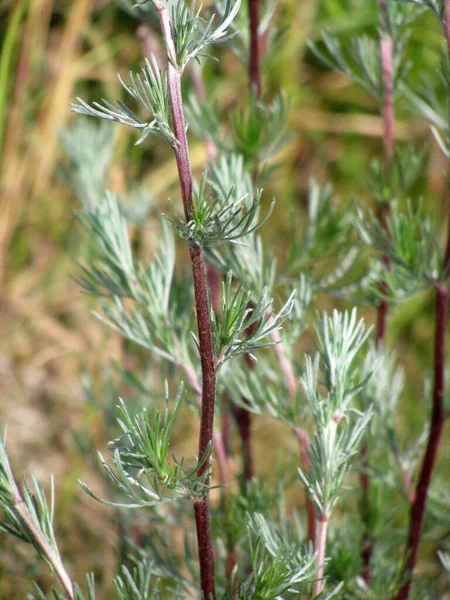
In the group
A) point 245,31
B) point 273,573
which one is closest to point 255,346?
point 273,573

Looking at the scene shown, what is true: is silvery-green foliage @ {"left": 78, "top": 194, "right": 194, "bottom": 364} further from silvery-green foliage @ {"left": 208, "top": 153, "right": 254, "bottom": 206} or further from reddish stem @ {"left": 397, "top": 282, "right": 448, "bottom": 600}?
reddish stem @ {"left": 397, "top": 282, "right": 448, "bottom": 600}

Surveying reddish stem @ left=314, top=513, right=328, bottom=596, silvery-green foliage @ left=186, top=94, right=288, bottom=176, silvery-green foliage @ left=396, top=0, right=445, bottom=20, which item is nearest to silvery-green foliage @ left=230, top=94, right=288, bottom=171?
silvery-green foliage @ left=186, top=94, right=288, bottom=176

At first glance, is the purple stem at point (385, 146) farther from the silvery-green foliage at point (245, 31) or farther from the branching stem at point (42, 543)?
the branching stem at point (42, 543)

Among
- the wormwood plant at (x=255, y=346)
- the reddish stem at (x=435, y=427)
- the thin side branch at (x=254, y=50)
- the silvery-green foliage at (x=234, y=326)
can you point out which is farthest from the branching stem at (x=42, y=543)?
the thin side branch at (x=254, y=50)

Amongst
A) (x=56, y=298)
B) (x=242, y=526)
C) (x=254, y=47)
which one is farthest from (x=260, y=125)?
(x=56, y=298)

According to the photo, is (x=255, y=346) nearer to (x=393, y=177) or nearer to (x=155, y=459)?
(x=155, y=459)

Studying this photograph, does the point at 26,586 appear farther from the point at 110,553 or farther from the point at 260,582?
the point at 260,582
